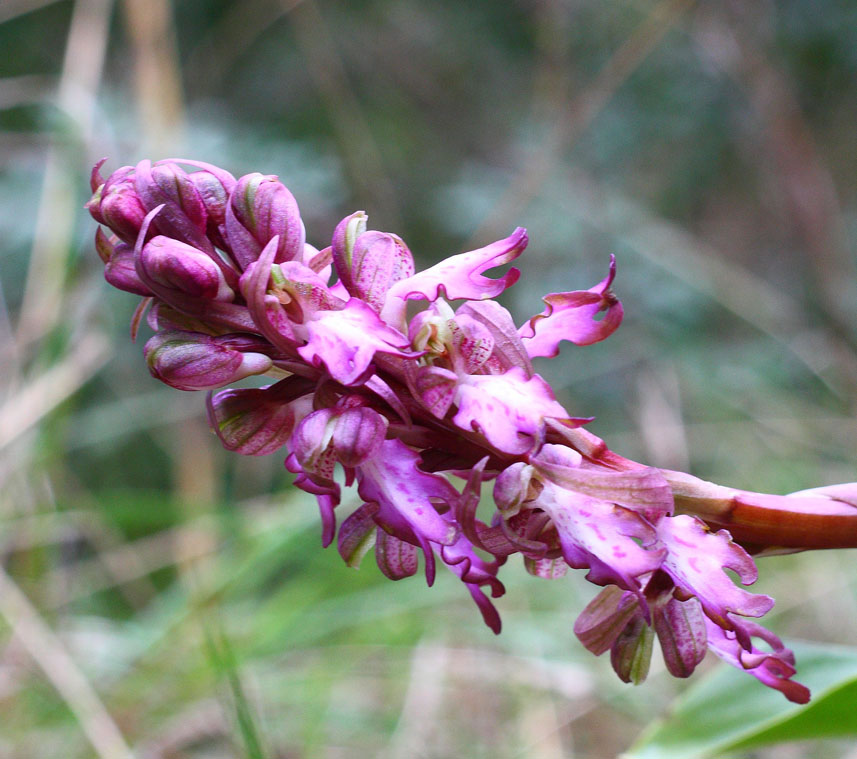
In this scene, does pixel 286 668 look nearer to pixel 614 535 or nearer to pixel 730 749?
pixel 730 749

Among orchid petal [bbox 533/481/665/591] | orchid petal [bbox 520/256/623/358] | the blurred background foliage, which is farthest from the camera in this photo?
the blurred background foliage

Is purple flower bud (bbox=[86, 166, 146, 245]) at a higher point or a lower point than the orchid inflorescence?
higher

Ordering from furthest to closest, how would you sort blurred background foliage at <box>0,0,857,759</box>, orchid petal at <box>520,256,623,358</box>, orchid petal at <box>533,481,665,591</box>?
blurred background foliage at <box>0,0,857,759</box>, orchid petal at <box>520,256,623,358</box>, orchid petal at <box>533,481,665,591</box>

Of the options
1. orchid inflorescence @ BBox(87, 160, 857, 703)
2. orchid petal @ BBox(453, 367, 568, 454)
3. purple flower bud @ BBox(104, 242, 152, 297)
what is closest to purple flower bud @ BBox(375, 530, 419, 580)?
orchid inflorescence @ BBox(87, 160, 857, 703)

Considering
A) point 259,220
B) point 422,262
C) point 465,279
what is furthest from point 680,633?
point 422,262

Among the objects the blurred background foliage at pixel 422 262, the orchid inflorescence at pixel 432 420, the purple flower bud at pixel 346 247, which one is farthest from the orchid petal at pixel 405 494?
the blurred background foliage at pixel 422 262

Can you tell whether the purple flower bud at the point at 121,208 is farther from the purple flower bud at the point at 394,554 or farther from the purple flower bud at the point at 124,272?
the purple flower bud at the point at 394,554

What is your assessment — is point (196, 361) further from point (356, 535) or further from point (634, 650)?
point (634, 650)

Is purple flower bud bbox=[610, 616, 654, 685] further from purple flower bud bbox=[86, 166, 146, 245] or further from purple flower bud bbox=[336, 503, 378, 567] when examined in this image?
purple flower bud bbox=[86, 166, 146, 245]
